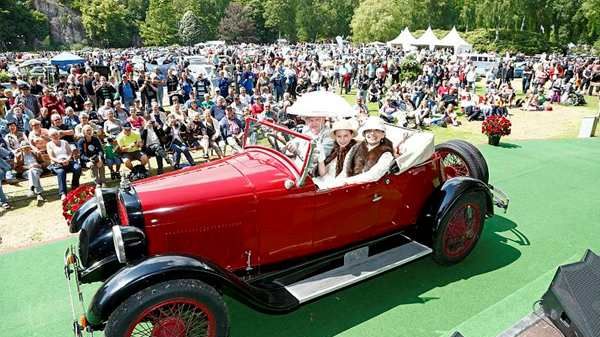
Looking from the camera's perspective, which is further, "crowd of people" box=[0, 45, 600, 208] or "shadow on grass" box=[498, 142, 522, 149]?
"shadow on grass" box=[498, 142, 522, 149]

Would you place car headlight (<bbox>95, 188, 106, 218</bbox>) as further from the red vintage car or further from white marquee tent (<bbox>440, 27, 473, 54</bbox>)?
white marquee tent (<bbox>440, 27, 473, 54</bbox>)

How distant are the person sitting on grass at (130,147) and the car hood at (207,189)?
4497mm

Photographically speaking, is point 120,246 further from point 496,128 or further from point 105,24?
point 105,24

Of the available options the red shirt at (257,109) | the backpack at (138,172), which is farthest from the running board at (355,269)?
the red shirt at (257,109)

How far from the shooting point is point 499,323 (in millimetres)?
3734

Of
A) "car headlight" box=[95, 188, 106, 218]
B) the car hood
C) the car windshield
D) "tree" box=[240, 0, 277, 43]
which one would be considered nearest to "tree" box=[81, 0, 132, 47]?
"tree" box=[240, 0, 277, 43]

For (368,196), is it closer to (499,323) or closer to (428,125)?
(499,323)

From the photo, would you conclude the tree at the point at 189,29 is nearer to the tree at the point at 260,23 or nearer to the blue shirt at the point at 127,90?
the tree at the point at 260,23

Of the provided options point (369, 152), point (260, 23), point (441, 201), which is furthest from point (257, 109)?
point (260, 23)

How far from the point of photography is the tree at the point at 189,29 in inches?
2982

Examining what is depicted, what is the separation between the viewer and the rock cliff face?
257 feet

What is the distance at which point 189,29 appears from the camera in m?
75.8

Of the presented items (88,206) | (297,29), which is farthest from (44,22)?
(88,206)

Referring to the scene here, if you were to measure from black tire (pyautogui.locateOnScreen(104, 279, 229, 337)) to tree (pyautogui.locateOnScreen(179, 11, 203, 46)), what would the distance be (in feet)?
260
